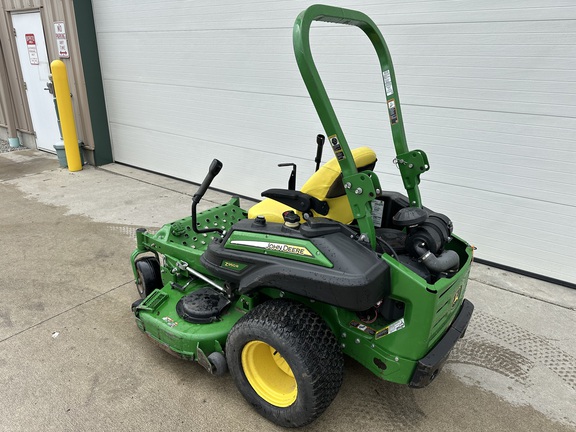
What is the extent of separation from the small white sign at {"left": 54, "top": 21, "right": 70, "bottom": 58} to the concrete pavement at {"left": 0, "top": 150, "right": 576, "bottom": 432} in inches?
157

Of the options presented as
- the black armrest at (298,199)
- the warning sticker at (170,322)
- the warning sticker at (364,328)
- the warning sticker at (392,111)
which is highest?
the warning sticker at (392,111)

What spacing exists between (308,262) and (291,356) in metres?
0.46

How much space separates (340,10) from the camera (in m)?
2.06

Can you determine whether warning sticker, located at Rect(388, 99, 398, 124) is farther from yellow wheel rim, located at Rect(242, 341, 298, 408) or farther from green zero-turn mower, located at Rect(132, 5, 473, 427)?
yellow wheel rim, located at Rect(242, 341, 298, 408)

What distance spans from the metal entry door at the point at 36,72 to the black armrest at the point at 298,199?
683cm

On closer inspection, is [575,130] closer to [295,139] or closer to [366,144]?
[366,144]

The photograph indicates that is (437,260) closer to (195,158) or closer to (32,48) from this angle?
(195,158)

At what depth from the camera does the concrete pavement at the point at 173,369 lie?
2334mm

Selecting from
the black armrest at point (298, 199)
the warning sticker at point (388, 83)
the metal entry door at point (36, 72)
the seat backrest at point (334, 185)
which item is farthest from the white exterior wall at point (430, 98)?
the metal entry door at point (36, 72)

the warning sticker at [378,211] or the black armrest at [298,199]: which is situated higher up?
the black armrest at [298,199]

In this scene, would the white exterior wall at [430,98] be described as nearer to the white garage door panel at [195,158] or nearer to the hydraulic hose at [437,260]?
the white garage door panel at [195,158]

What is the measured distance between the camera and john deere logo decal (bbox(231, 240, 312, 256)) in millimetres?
2031

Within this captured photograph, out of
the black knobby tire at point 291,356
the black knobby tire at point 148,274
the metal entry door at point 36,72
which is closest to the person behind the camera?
the black knobby tire at point 291,356

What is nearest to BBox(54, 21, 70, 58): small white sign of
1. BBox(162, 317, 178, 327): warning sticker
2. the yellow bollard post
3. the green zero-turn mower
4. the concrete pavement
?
the yellow bollard post
